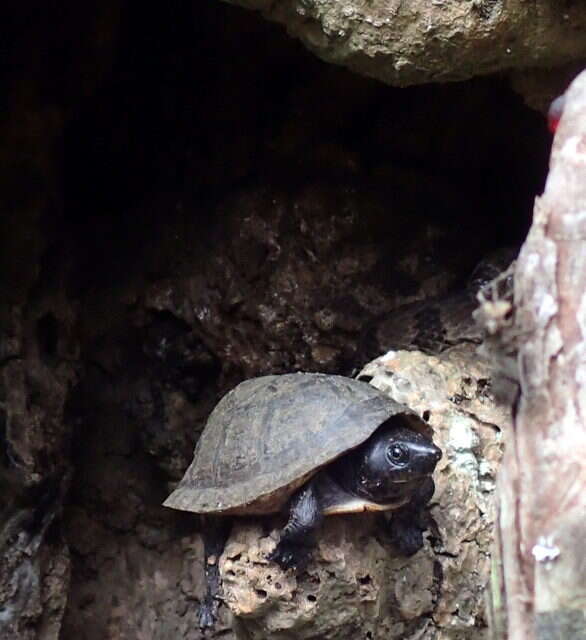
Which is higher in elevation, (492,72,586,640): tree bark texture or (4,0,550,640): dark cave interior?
(4,0,550,640): dark cave interior

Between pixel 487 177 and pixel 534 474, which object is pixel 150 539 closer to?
pixel 487 177

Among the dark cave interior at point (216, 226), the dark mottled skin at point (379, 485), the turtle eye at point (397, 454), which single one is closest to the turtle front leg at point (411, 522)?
the dark mottled skin at point (379, 485)

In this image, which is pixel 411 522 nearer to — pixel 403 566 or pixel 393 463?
pixel 403 566

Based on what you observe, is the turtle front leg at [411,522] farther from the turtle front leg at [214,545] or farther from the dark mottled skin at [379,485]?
the turtle front leg at [214,545]

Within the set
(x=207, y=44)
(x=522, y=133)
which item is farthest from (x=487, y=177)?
(x=207, y=44)

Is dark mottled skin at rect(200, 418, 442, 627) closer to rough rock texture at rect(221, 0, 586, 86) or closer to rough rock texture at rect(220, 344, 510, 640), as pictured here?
rough rock texture at rect(220, 344, 510, 640)

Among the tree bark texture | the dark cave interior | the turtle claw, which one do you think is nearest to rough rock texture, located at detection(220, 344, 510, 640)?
the turtle claw
